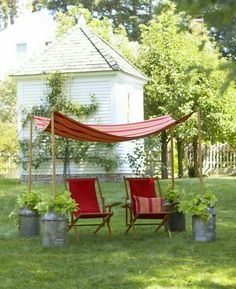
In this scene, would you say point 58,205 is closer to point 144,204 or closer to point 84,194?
point 84,194

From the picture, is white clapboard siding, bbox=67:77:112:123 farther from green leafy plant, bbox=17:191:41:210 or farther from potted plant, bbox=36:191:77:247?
potted plant, bbox=36:191:77:247

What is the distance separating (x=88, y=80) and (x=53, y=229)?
11.5 m

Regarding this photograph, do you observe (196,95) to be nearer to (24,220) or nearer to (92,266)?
(24,220)

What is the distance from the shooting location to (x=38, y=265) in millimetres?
6293

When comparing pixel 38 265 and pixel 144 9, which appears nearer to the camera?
pixel 38 265

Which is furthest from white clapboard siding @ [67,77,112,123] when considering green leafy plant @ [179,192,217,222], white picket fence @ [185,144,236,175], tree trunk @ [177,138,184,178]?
green leafy plant @ [179,192,217,222]

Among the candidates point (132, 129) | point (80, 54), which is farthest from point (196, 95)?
point (132, 129)

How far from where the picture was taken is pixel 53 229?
7.19 m

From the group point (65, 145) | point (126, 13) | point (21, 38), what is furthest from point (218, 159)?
point (126, 13)

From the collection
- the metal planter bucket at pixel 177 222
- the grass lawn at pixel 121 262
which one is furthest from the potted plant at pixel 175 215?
the grass lawn at pixel 121 262

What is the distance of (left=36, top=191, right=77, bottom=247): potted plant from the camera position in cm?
719

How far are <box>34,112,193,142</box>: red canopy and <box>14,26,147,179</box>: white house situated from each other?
9.77 meters

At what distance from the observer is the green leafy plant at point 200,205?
7.45 meters

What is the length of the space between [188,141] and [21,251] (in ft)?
51.9
